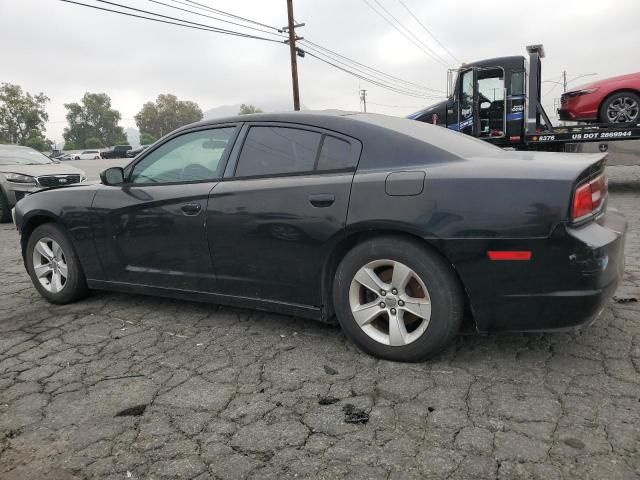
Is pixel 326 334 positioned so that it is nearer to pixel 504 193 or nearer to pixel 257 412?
pixel 257 412

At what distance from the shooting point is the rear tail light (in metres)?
2.41

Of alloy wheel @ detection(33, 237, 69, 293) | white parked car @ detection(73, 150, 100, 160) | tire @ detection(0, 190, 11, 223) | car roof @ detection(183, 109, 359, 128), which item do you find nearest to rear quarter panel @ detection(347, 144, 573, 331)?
car roof @ detection(183, 109, 359, 128)

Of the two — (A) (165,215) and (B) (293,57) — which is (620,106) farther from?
(B) (293,57)

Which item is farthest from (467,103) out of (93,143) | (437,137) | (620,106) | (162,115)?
(162,115)

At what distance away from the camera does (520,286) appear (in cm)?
249

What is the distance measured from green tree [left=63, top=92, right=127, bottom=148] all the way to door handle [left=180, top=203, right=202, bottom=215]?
10622 cm

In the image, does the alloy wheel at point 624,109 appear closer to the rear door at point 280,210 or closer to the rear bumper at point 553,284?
the rear bumper at point 553,284

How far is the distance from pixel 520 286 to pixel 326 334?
1332 mm

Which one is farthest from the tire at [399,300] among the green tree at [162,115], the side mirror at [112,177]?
the green tree at [162,115]

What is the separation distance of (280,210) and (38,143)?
3335 inches

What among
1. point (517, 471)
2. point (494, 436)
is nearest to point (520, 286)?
point (494, 436)

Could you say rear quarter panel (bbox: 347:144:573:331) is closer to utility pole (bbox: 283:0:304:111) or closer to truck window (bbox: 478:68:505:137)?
truck window (bbox: 478:68:505:137)

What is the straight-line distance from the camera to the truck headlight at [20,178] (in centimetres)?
948

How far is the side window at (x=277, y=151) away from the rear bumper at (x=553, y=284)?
1233 mm
